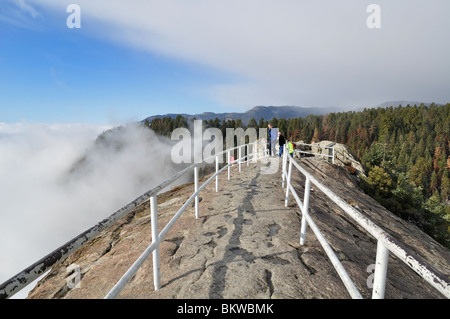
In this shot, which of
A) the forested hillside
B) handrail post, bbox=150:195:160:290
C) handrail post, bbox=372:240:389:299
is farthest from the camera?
the forested hillside

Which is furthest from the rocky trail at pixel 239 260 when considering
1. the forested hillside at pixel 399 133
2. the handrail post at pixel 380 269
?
the forested hillside at pixel 399 133

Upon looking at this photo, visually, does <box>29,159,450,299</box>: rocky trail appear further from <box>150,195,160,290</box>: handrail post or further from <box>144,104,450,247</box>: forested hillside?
<box>144,104,450,247</box>: forested hillside

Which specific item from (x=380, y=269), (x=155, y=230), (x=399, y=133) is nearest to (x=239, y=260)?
(x=155, y=230)

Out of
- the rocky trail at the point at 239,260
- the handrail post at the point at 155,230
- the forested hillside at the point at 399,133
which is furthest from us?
the forested hillside at the point at 399,133

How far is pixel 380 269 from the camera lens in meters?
1.72

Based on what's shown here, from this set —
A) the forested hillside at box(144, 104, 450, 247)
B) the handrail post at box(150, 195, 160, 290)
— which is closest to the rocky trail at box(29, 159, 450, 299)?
the handrail post at box(150, 195, 160, 290)

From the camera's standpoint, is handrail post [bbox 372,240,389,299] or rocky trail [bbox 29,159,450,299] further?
rocky trail [bbox 29,159,450,299]

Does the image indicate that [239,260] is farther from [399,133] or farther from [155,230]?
[399,133]

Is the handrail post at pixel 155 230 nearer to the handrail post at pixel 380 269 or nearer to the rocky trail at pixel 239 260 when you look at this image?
the rocky trail at pixel 239 260

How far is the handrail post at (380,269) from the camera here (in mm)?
1689

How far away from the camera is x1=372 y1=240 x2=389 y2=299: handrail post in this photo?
66.5 inches

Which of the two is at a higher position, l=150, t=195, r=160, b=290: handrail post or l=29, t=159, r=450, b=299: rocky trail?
l=150, t=195, r=160, b=290: handrail post

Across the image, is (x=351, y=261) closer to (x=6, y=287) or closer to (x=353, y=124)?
(x=6, y=287)
